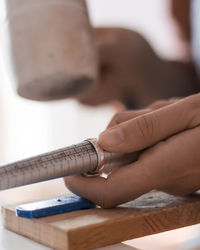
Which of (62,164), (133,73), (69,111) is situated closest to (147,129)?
(62,164)

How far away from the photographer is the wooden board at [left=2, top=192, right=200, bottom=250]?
44cm

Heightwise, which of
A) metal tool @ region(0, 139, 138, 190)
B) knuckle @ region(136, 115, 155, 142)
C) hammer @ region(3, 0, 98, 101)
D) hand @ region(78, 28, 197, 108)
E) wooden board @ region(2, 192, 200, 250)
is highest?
hand @ region(78, 28, 197, 108)

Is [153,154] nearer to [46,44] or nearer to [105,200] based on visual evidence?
[105,200]

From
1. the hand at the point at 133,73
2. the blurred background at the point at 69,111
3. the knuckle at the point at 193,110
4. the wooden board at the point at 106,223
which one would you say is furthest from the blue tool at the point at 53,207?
the blurred background at the point at 69,111

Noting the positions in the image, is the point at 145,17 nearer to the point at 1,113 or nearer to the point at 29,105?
the point at 29,105

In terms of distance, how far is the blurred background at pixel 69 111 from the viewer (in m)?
2.06

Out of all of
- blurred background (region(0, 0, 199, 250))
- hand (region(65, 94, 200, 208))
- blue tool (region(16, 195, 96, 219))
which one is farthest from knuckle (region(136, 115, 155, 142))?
blurred background (region(0, 0, 199, 250))

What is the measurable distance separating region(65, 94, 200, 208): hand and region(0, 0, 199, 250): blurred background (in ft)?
3.95

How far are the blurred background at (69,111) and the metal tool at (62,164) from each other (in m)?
1.24

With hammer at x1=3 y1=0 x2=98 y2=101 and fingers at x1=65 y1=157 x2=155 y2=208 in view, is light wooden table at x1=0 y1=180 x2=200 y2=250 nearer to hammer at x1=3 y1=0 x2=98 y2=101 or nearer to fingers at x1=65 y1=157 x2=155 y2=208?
fingers at x1=65 y1=157 x2=155 y2=208

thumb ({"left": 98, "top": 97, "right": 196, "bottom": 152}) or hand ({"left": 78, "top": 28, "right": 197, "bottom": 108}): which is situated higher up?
hand ({"left": 78, "top": 28, "right": 197, "bottom": 108})

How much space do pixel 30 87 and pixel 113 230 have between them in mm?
244

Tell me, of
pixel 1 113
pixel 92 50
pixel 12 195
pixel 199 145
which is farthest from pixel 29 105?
pixel 199 145

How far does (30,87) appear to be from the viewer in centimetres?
61
